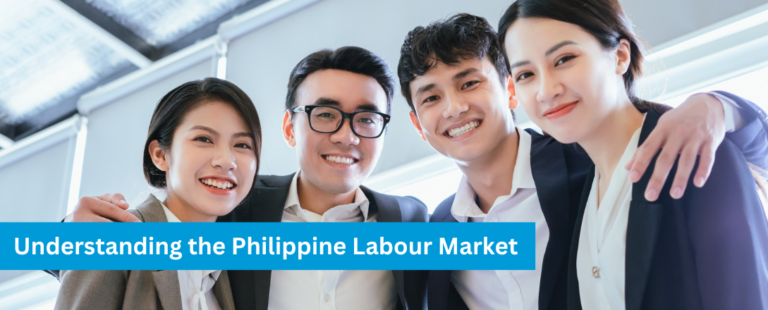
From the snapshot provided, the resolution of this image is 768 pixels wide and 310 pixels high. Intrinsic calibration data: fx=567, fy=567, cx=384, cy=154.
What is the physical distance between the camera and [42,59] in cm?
384

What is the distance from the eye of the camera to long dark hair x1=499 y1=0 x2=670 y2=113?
1.38 metres

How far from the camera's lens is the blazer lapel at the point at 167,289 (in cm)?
140

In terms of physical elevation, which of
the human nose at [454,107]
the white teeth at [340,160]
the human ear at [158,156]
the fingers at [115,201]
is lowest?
the fingers at [115,201]

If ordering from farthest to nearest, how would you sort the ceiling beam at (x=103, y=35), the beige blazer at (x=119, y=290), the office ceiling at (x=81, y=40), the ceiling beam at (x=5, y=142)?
the ceiling beam at (x=5, y=142) → the office ceiling at (x=81, y=40) → the ceiling beam at (x=103, y=35) → the beige blazer at (x=119, y=290)

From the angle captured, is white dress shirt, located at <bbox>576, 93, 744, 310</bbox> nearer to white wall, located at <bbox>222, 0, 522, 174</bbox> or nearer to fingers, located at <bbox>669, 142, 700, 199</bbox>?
fingers, located at <bbox>669, 142, 700, 199</bbox>

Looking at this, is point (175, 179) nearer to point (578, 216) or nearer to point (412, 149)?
point (578, 216)

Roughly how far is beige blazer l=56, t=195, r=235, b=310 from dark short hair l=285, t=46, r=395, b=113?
84 centimetres

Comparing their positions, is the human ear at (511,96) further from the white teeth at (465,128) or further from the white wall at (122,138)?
the white wall at (122,138)

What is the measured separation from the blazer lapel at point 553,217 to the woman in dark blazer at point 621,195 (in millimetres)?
74

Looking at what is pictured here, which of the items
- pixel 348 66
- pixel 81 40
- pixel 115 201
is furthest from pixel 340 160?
pixel 81 40

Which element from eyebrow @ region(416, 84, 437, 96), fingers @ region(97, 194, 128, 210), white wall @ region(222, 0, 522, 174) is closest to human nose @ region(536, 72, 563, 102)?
eyebrow @ region(416, 84, 437, 96)

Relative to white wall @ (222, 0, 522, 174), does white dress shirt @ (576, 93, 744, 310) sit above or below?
below

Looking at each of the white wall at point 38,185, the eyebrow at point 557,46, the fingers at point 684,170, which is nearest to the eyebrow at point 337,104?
the eyebrow at point 557,46

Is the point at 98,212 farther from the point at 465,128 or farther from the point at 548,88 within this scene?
the point at 548,88
